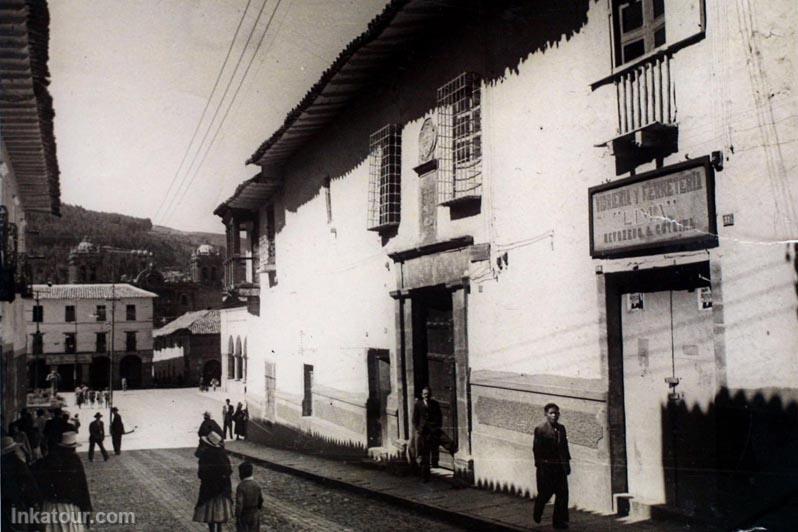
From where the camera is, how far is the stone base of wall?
5305 mm

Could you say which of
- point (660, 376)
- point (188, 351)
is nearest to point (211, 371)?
point (188, 351)

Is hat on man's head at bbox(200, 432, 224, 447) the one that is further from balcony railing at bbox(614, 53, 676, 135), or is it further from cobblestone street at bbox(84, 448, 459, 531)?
balcony railing at bbox(614, 53, 676, 135)

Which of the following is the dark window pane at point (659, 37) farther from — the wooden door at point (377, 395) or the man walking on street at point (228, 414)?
the man walking on street at point (228, 414)

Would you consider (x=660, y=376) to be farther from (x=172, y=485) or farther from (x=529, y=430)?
(x=172, y=485)

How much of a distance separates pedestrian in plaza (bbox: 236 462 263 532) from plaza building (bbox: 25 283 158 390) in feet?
4.61

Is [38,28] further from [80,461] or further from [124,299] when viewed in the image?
[80,461]

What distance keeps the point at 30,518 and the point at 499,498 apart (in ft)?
13.0

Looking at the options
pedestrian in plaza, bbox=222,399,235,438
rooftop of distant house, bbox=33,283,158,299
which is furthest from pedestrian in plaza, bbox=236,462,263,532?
rooftop of distant house, bbox=33,283,158,299

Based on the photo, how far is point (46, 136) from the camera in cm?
543

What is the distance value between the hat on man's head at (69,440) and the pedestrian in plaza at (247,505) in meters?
1.40

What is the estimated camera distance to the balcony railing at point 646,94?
4.71 meters

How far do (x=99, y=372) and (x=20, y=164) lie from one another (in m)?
2.01

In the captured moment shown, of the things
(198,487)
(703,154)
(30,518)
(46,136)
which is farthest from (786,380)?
(46,136)

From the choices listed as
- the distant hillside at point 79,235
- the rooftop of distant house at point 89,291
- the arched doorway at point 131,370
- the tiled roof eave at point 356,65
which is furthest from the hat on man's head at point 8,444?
the tiled roof eave at point 356,65
